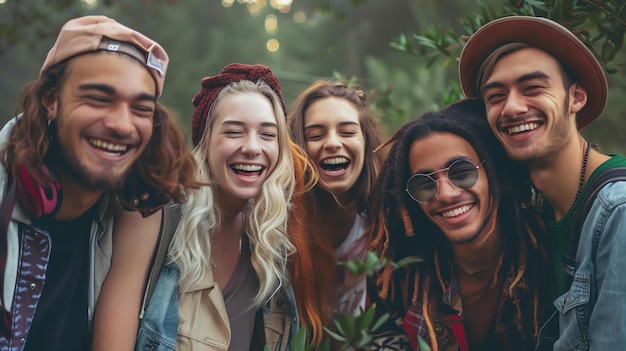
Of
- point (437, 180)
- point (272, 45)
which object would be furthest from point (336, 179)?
point (272, 45)

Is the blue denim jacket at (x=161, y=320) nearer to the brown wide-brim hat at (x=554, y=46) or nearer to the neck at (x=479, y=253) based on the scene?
the neck at (x=479, y=253)

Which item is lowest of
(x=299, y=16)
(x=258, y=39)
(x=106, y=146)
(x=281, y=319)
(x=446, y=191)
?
(x=281, y=319)

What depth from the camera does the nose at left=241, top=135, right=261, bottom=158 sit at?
3449mm

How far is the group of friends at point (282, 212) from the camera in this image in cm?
267

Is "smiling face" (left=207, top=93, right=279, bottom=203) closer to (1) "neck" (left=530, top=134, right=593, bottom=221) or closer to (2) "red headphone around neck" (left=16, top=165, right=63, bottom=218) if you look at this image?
(2) "red headphone around neck" (left=16, top=165, right=63, bottom=218)

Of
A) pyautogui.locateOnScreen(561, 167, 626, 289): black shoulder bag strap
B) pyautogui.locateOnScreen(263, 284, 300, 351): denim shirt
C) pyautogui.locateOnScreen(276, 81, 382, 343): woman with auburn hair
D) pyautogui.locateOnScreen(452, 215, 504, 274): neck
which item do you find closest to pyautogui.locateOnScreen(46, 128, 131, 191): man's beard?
pyautogui.locateOnScreen(263, 284, 300, 351): denim shirt

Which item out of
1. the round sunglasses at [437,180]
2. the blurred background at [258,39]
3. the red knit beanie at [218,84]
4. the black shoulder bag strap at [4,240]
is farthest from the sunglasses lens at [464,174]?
the blurred background at [258,39]

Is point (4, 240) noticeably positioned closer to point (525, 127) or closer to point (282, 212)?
point (282, 212)

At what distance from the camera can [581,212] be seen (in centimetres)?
290

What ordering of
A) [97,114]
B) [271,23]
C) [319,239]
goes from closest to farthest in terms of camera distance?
[97,114], [319,239], [271,23]

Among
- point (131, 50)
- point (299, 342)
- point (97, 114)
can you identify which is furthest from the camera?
point (131, 50)

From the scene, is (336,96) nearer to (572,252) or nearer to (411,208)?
(411,208)

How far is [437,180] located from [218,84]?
139cm

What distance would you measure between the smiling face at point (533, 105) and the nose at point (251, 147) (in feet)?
4.16
